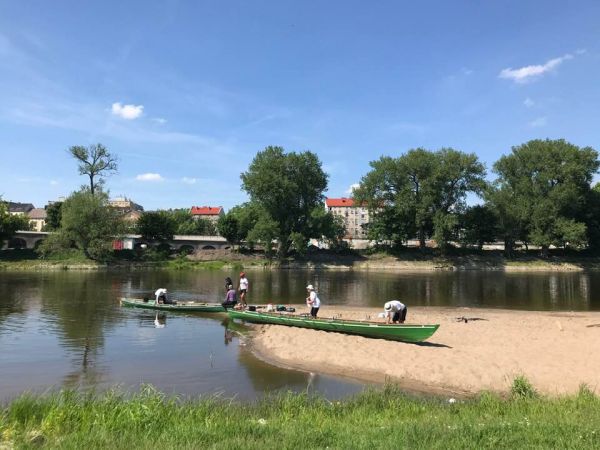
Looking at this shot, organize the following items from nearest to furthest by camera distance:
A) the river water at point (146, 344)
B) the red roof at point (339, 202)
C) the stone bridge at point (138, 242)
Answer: the river water at point (146, 344), the stone bridge at point (138, 242), the red roof at point (339, 202)

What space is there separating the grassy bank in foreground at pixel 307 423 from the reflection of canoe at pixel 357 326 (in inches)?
279

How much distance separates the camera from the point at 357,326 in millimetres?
20062

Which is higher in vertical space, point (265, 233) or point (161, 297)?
point (265, 233)

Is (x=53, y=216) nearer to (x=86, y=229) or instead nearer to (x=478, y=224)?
(x=86, y=229)

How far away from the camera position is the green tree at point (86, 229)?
77.7 m

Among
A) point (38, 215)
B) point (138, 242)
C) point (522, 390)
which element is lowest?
point (522, 390)

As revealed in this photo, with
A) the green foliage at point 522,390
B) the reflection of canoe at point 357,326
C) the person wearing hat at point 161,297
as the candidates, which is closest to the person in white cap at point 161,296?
the person wearing hat at point 161,297

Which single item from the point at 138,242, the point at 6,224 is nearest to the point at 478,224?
the point at 138,242

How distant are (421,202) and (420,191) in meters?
2.28

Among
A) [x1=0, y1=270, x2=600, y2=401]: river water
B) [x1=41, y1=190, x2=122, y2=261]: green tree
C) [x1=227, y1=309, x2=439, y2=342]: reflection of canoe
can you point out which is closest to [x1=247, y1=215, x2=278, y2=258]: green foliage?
[x1=41, y1=190, x2=122, y2=261]: green tree

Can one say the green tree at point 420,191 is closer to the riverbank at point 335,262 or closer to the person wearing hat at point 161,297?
the riverbank at point 335,262

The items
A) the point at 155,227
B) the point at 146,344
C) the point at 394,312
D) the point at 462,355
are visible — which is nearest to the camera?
the point at 462,355

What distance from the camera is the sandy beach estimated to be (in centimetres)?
1432

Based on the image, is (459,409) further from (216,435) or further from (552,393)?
(216,435)
